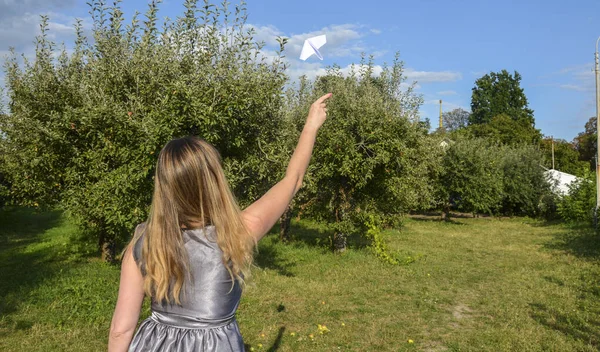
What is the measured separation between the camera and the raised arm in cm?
202

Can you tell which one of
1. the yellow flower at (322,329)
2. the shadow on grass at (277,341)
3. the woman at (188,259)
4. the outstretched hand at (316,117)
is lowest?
the shadow on grass at (277,341)

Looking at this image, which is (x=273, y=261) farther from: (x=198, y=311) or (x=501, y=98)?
(x=501, y=98)

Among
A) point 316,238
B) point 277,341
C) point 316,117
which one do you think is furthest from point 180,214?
point 316,238

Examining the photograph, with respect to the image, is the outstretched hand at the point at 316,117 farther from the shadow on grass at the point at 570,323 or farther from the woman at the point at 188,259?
the shadow on grass at the point at 570,323

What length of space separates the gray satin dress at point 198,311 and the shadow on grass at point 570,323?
22.8ft

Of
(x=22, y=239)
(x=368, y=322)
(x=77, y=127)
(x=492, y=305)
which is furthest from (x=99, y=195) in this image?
(x=22, y=239)

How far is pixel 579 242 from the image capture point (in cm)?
1811

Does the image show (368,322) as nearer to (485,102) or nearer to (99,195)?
(99,195)

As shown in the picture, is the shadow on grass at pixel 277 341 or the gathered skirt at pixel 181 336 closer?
the gathered skirt at pixel 181 336

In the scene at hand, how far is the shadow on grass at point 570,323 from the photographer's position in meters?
7.23

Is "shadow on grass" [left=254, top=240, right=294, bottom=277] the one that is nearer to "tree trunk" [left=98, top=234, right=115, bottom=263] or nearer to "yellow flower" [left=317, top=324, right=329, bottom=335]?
"tree trunk" [left=98, top=234, right=115, bottom=263]

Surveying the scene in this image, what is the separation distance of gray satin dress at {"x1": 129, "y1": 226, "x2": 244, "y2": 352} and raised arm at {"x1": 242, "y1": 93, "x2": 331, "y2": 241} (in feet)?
0.61

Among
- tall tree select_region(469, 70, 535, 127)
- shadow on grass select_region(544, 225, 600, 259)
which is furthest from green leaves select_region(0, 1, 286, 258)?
tall tree select_region(469, 70, 535, 127)

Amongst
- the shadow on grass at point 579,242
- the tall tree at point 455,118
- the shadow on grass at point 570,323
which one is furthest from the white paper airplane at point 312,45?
the tall tree at point 455,118
